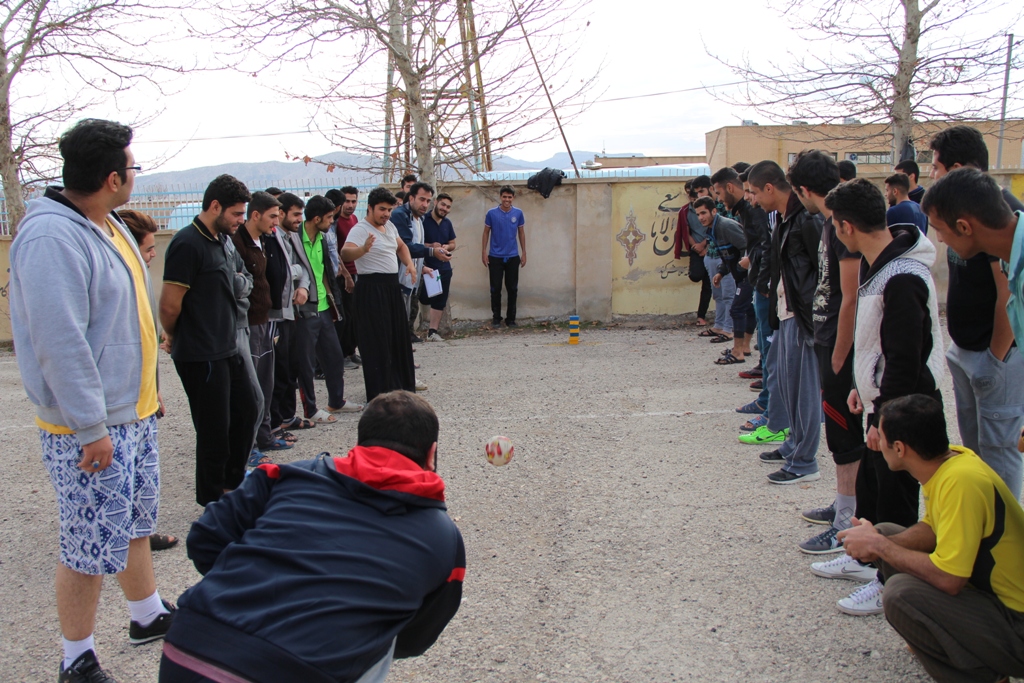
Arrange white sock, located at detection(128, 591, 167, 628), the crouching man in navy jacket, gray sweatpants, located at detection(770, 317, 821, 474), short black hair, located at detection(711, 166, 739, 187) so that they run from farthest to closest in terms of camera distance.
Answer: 1. short black hair, located at detection(711, 166, 739, 187)
2. gray sweatpants, located at detection(770, 317, 821, 474)
3. white sock, located at detection(128, 591, 167, 628)
4. the crouching man in navy jacket

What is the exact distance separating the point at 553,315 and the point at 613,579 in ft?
28.0

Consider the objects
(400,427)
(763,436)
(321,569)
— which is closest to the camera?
(321,569)

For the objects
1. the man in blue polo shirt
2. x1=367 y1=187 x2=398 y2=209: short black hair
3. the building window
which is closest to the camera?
x1=367 y1=187 x2=398 y2=209: short black hair

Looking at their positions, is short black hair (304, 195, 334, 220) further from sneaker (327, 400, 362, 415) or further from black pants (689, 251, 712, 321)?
black pants (689, 251, 712, 321)

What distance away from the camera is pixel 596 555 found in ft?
13.0

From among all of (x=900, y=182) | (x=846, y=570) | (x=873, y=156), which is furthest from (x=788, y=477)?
(x=873, y=156)

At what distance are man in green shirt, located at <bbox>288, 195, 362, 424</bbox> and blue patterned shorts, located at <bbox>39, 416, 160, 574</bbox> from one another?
3610mm

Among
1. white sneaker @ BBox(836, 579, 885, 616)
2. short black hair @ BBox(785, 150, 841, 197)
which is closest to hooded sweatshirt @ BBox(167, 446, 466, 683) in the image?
white sneaker @ BBox(836, 579, 885, 616)

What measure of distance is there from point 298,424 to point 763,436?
151 inches

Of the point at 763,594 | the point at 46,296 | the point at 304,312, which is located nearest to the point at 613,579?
the point at 763,594

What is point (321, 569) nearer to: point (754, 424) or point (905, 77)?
point (754, 424)

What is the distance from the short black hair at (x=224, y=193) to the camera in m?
4.33

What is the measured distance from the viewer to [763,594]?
3.52 meters

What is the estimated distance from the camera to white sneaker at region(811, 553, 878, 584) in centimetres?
362
